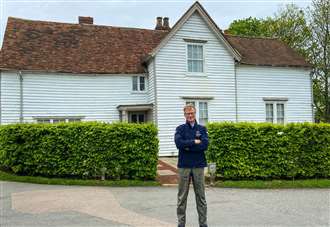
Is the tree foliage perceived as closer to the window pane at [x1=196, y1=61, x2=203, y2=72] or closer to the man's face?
the window pane at [x1=196, y1=61, x2=203, y2=72]

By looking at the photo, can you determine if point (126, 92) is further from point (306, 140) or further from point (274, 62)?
point (306, 140)

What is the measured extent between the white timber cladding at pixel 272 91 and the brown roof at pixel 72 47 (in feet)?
21.6

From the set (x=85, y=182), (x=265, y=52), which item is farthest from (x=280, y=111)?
(x=85, y=182)

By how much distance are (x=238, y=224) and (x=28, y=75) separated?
52.8 feet

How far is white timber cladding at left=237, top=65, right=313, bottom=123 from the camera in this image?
916 inches

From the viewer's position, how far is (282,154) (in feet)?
44.7

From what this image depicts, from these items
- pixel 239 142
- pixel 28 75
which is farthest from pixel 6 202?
pixel 28 75

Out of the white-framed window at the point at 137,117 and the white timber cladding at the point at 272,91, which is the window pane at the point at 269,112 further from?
the white-framed window at the point at 137,117

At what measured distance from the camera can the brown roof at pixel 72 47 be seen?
818 inches

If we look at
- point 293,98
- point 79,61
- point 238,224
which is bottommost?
point 238,224

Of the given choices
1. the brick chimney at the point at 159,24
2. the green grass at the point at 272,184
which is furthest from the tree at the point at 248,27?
the green grass at the point at 272,184

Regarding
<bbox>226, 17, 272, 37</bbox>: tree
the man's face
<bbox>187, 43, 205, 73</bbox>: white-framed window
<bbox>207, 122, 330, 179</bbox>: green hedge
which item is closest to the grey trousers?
the man's face

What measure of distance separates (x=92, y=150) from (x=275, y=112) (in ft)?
48.9

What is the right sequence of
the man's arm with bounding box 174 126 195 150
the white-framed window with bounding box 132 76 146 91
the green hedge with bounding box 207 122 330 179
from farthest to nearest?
the white-framed window with bounding box 132 76 146 91
the green hedge with bounding box 207 122 330 179
the man's arm with bounding box 174 126 195 150
